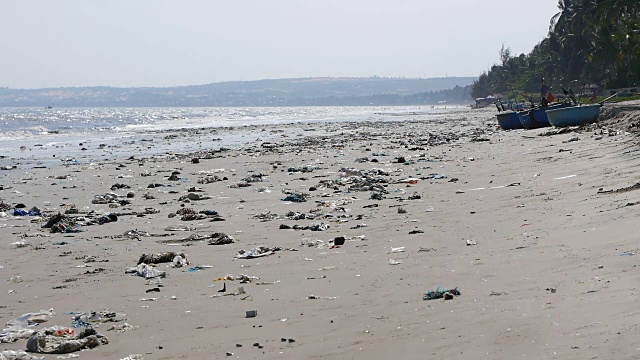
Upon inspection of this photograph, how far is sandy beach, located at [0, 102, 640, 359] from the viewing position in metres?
4.83

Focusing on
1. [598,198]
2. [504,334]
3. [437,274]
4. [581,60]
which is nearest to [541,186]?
[598,198]

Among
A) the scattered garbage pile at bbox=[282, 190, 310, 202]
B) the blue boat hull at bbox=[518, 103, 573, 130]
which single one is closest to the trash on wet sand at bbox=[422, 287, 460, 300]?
the scattered garbage pile at bbox=[282, 190, 310, 202]

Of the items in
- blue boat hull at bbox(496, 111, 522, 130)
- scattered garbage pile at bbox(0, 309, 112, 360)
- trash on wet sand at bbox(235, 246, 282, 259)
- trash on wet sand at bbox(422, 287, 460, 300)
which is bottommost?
blue boat hull at bbox(496, 111, 522, 130)

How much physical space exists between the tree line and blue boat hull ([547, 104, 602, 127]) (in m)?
19.3

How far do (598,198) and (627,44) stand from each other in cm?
4220

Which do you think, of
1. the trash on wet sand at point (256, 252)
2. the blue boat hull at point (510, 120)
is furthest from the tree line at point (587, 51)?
the trash on wet sand at point (256, 252)

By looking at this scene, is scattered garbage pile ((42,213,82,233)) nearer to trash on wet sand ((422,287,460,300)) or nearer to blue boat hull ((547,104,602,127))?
trash on wet sand ((422,287,460,300))

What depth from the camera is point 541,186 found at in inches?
476

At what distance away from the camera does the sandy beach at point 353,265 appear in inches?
190

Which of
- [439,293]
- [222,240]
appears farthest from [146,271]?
[439,293]

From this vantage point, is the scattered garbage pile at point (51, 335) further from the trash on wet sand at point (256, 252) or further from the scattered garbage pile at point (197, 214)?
the scattered garbage pile at point (197, 214)

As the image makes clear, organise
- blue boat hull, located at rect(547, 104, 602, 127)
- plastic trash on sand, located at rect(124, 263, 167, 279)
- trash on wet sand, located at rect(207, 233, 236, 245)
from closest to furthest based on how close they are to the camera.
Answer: plastic trash on sand, located at rect(124, 263, 167, 279) → trash on wet sand, located at rect(207, 233, 236, 245) → blue boat hull, located at rect(547, 104, 602, 127)

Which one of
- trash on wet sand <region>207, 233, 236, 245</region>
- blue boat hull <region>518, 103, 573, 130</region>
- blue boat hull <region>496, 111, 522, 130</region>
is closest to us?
trash on wet sand <region>207, 233, 236, 245</region>

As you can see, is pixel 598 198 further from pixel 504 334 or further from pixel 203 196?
pixel 203 196
